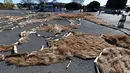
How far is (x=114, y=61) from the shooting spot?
21.0 feet

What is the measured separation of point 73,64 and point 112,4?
180 ft

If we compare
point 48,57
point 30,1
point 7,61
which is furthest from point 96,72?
point 30,1

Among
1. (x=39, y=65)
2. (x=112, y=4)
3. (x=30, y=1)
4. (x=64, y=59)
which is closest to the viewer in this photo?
(x=39, y=65)

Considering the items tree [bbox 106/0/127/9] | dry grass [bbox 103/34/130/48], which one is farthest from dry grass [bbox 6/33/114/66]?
tree [bbox 106/0/127/9]

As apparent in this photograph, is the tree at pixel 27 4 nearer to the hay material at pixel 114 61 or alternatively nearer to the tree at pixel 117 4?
the tree at pixel 117 4

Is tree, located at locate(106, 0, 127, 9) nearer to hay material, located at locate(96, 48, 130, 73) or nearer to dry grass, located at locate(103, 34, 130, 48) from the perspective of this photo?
dry grass, located at locate(103, 34, 130, 48)

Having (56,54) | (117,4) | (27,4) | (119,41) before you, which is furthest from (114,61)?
(27,4)

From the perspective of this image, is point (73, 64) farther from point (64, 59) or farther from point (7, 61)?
point (7, 61)

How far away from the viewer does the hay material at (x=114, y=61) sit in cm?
577

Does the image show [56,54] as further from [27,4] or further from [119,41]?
[27,4]

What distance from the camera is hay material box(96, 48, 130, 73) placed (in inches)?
227

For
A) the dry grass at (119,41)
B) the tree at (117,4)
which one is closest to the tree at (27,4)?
the tree at (117,4)

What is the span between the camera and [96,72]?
5941mm

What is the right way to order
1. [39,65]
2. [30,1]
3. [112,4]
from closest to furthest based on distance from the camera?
[39,65] < [112,4] < [30,1]
